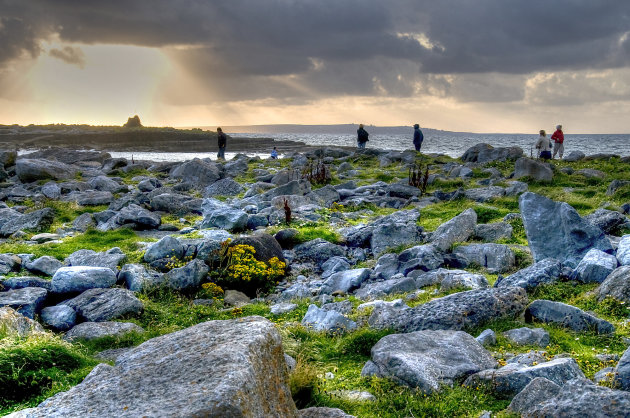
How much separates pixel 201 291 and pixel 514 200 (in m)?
12.4

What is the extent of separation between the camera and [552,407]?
456cm

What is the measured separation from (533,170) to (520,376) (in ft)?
67.7

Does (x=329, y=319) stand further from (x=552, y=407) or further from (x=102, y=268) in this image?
(x=102, y=268)

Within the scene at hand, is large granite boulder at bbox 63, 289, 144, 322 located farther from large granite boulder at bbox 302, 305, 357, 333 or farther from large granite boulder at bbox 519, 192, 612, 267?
large granite boulder at bbox 519, 192, 612, 267

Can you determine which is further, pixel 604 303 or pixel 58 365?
pixel 604 303

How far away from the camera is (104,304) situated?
9.53 m

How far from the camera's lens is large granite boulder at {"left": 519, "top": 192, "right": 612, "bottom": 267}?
1079 centimetres

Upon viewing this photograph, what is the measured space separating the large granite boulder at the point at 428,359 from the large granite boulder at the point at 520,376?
0.27 meters

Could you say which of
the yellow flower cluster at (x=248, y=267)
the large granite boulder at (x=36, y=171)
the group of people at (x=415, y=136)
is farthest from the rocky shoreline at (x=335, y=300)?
the group of people at (x=415, y=136)

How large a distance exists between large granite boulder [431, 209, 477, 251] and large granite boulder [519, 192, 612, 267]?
1948 millimetres

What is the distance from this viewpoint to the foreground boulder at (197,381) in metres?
3.60

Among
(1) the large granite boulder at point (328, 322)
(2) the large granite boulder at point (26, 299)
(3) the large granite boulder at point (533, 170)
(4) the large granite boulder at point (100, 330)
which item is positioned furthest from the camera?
(3) the large granite boulder at point (533, 170)

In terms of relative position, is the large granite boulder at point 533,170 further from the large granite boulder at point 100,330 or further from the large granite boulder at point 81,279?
the large granite boulder at point 100,330

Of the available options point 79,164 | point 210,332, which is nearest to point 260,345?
point 210,332
